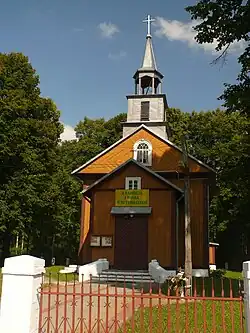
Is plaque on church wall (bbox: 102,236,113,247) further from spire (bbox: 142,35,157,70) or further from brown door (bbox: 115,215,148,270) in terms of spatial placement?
spire (bbox: 142,35,157,70)

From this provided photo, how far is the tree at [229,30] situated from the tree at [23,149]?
16894 mm

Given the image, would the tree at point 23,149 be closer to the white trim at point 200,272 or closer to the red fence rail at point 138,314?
the white trim at point 200,272

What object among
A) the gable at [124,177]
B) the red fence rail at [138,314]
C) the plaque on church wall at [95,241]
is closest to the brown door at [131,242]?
the plaque on church wall at [95,241]

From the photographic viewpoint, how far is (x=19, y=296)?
5898mm

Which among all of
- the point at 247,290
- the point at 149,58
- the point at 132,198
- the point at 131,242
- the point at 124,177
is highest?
the point at 149,58

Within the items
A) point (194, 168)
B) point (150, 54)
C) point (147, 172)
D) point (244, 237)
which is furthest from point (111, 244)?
point (244, 237)

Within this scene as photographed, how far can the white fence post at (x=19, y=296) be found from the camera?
5828mm

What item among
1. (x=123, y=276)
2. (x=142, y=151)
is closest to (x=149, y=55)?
(x=142, y=151)

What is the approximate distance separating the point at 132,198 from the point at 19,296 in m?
15.1

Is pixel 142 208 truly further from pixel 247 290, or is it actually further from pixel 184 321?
pixel 247 290

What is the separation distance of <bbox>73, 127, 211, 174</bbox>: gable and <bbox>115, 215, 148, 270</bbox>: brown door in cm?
409

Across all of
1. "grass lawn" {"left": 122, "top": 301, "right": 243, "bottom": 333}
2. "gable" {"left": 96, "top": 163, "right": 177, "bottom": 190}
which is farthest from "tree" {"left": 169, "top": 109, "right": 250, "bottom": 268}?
"grass lawn" {"left": 122, "top": 301, "right": 243, "bottom": 333}

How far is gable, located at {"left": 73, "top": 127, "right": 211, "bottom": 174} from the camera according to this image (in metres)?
23.2

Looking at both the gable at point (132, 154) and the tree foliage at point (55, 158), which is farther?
the tree foliage at point (55, 158)
